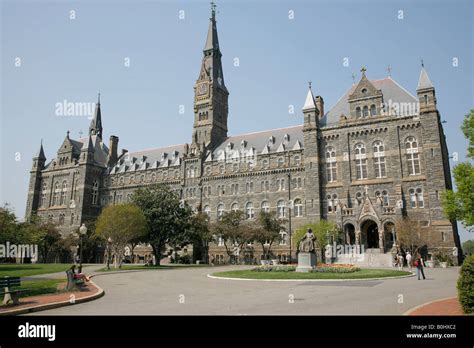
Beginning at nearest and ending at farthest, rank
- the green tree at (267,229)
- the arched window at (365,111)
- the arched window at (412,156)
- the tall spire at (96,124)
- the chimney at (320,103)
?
the arched window at (412,156) < the green tree at (267,229) < the arched window at (365,111) < the chimney at (320,103) < the tall spire at (96,124)

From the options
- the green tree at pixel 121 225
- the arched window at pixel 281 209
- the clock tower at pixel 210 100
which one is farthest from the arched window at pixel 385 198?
the clock tower at pixel 210 100

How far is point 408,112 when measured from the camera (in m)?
49.6

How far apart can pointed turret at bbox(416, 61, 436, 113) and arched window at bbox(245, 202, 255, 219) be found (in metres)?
28.9

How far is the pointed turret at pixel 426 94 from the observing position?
1857 inches

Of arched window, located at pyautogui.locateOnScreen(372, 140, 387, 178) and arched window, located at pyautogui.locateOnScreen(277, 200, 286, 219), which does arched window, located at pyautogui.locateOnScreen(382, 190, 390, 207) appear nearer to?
arched window, located at pyautogui.locateOnScreen(372, 140, 387, 178)

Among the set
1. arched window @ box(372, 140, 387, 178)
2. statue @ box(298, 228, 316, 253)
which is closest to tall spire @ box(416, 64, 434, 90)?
arched window @ box(372, 140, 387, 178)

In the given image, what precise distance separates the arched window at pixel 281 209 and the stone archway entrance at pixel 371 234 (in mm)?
13082

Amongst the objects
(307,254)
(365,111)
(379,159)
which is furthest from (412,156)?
(307,254)

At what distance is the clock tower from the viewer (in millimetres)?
73625

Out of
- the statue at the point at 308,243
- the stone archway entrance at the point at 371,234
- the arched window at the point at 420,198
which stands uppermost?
the arched window at the point at 420,198

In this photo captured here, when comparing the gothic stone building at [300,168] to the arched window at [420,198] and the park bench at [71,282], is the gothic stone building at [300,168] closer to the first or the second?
the arched window at [420,198]
